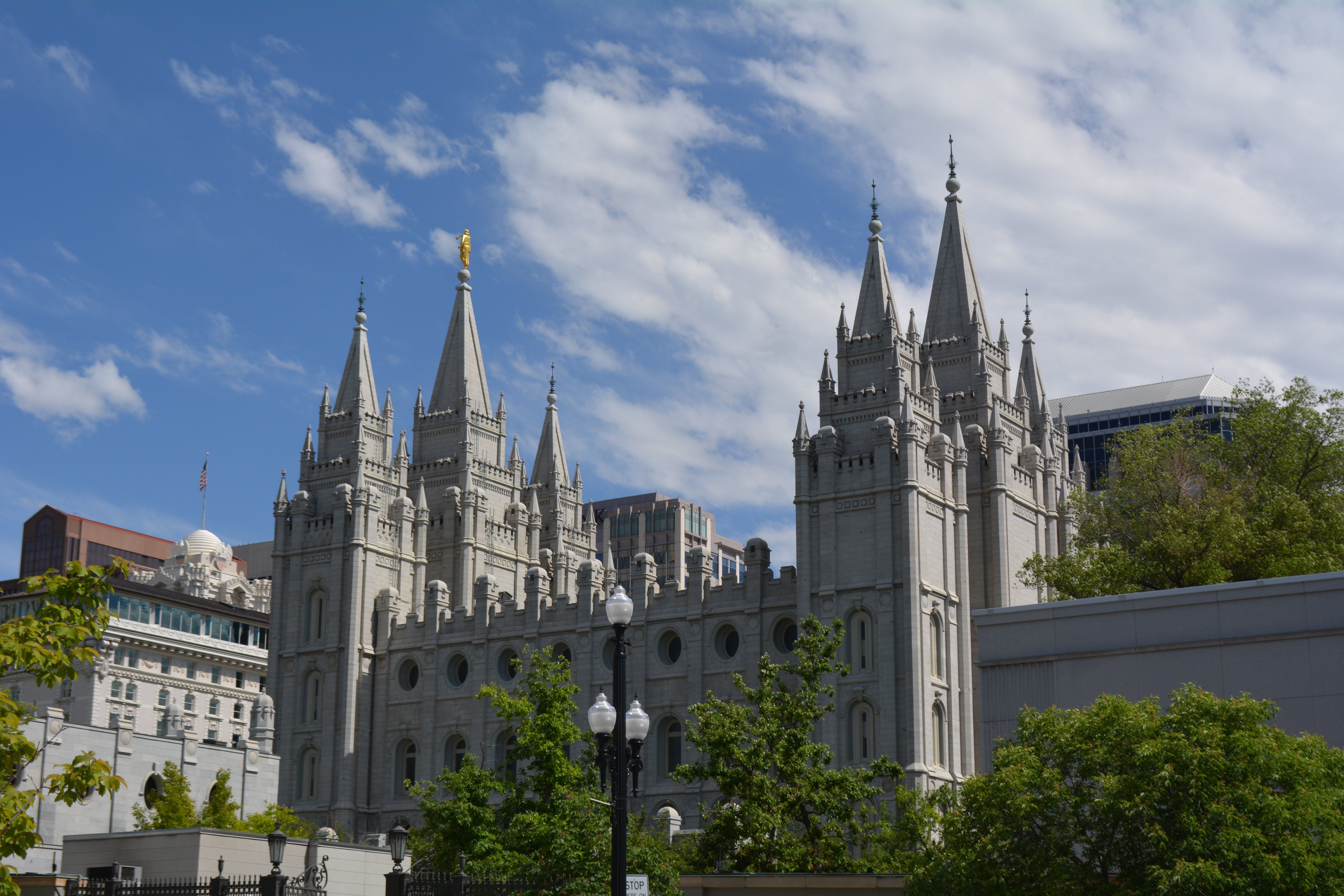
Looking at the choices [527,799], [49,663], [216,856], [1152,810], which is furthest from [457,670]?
[49,663]

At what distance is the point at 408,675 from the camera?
3056 inches

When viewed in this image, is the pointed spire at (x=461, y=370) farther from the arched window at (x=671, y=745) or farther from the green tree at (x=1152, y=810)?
the green tree at (x=1152, y=810)

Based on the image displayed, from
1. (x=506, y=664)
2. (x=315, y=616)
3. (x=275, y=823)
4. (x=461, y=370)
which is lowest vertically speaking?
(x=275, y=823)

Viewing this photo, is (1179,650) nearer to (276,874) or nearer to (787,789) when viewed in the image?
(787,789)

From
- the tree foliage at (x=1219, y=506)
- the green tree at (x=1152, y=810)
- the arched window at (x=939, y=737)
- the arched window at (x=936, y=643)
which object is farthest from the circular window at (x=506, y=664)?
the green tree at (x=1152, y=810)

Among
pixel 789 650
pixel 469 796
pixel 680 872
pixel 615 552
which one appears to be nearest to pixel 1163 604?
pixel 680 872

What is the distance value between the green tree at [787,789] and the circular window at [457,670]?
30.0 metres

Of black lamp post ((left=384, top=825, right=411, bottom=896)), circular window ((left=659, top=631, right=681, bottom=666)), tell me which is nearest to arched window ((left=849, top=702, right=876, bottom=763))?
circular window ((left=659, top=631, right=681, bottom=666))

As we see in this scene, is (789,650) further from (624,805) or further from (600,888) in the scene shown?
(624,805)

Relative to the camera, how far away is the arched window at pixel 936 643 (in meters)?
63.0

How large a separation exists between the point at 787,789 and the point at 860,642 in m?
20.8

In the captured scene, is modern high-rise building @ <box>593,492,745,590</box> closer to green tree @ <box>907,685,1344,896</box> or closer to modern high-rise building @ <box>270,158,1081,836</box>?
modern high-rise building @ <box>270,158,1081,836</box>

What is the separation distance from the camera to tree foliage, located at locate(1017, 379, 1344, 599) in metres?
52.1

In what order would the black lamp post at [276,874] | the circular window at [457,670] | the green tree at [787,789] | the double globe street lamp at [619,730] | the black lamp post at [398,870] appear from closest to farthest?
the double globe street lamp at [619,730]
the black lamp post at [276,874]
the black lamp post at [398,870]
the green tree at [787,789]
the circular window at [457,670]
